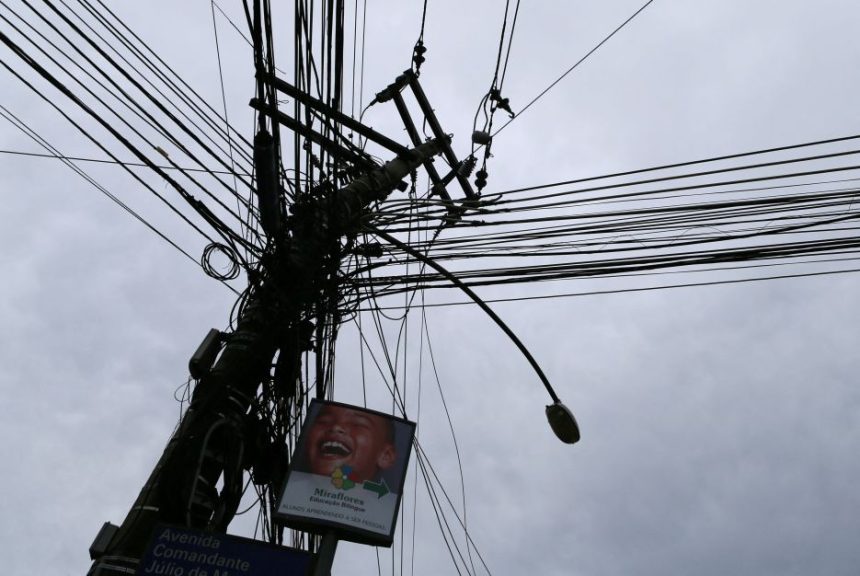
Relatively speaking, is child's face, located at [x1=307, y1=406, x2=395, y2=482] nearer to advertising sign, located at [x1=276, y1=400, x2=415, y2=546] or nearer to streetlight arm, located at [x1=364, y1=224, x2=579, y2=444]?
advertising sign, located at [x1=276, y1=400, x2=415, y2=546]

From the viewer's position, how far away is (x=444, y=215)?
17.2ft

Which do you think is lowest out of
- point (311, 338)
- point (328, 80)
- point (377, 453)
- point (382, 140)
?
point (377, 453)

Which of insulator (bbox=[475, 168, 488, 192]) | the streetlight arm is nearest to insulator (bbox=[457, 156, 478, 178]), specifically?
insulator (bbox=[475, 168, 488, 192])

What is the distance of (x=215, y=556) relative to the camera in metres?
2.89

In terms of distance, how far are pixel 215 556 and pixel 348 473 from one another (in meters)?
0.82

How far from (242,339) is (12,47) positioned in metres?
1.79

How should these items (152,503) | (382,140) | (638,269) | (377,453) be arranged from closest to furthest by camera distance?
1. (152,503)
2. (377,453)
3. (638,269)
4. (382,140)

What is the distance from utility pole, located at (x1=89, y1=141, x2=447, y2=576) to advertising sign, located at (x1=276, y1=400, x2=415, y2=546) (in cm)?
34

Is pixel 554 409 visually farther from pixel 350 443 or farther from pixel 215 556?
pixel 215 556

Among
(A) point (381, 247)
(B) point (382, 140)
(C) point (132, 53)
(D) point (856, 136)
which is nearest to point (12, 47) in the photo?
(C) point (132, 53)

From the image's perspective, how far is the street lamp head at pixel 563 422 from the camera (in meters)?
4.23

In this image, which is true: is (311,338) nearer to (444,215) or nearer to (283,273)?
(283,273)

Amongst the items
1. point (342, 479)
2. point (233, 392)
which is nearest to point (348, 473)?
point (342, 479)

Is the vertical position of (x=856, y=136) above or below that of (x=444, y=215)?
below
